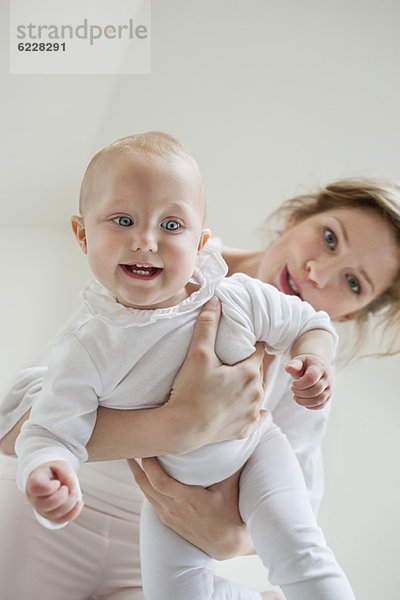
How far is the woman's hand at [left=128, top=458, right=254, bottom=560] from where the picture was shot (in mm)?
977

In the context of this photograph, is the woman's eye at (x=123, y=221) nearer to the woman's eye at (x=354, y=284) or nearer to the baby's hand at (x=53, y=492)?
the baby's hand at (x=53, y=492)

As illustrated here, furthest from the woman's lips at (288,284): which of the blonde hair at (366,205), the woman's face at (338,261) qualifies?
the blonde hair at (366,205)

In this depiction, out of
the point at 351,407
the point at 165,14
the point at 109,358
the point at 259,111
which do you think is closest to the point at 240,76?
the point at 259,111

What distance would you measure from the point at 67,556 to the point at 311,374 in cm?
66

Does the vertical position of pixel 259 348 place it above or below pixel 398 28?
below

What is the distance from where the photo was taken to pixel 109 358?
2.68 ft

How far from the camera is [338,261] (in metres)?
1.30

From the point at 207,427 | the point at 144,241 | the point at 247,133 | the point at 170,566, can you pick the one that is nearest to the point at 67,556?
the point at 170,566

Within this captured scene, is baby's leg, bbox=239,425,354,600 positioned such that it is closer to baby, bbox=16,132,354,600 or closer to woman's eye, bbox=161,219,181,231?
baby, bbox=16,132,354,600

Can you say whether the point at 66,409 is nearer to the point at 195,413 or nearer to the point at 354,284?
the point at 195,413

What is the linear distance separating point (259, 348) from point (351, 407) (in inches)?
47.8

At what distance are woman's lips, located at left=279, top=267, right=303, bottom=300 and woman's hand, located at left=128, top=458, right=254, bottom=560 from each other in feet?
1.51

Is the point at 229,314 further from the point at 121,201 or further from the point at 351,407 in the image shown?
the point at 351,407

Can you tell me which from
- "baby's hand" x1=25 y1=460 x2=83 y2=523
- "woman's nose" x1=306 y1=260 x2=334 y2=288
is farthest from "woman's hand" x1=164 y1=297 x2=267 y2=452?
"woman's nose" x1=306 y1=260 x2=334 y2=288
